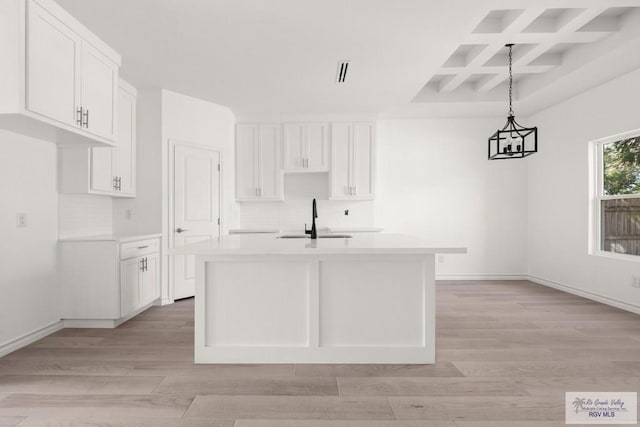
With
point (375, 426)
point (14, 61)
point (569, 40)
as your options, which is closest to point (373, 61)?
point (569, 40)

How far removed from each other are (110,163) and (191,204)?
3.59 feet

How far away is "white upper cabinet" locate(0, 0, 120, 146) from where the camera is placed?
2229 mm

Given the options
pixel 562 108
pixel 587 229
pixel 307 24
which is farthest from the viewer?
pixel 562 108

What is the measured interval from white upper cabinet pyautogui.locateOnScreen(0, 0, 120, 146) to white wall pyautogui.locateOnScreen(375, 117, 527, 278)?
13.1ft

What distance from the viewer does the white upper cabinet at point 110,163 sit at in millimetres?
3488

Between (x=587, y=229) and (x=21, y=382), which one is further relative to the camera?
(x=587, y=229)

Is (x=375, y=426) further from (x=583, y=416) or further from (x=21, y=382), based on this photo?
(x=21, y=382)

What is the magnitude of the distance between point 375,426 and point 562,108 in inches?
201

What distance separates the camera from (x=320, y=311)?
2633 mm

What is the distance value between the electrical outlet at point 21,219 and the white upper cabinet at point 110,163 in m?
0.50

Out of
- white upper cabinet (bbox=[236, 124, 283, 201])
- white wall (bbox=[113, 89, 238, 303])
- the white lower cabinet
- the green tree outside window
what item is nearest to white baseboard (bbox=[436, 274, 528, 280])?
the green tree outside window

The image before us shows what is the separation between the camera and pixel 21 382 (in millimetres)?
2357

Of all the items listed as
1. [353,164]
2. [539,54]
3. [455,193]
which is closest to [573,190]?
[455,193]

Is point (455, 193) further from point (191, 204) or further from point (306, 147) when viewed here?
point (191, 204)
